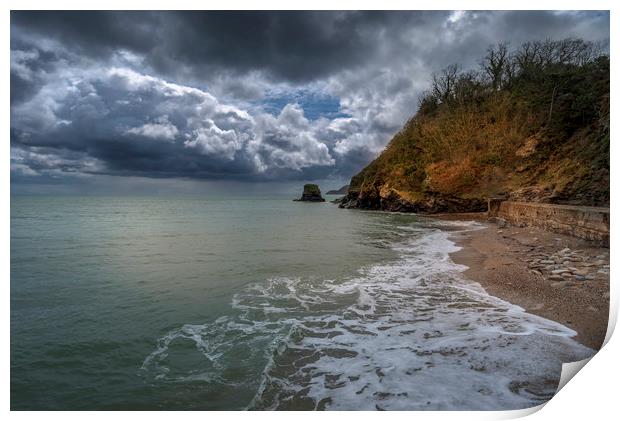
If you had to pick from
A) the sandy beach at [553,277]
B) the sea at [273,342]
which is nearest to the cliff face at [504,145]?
the sandy beach at [553,277]

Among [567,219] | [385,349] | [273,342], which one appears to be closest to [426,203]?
[567,219]

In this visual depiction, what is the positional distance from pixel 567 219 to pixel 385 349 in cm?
927

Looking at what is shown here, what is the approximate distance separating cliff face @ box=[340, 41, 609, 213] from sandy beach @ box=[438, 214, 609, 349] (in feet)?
16.7

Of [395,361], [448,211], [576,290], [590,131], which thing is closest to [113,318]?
[395,361]

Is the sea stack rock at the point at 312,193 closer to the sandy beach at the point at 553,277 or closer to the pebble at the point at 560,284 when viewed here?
the sandy beach at the point at 553,277

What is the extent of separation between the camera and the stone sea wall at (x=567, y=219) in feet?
25.0

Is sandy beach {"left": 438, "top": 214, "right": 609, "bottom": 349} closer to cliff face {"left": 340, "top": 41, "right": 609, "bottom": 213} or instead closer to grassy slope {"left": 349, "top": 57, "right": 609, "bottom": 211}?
grassy slope {"left": 349, "top": 57, "right": 609, "bottom": 211}

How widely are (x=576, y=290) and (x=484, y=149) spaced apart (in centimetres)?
2760

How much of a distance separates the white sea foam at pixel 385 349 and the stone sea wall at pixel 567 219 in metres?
4.34

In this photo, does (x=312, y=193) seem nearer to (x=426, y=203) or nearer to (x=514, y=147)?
(x=426, y=203)

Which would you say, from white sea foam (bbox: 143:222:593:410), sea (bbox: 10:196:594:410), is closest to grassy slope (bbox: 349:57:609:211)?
white sea foam (bbox: 143:222:593:410)

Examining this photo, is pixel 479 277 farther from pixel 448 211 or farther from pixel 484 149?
pixel 484 149

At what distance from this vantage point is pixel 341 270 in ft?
24.9

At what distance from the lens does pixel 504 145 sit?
27406mm
